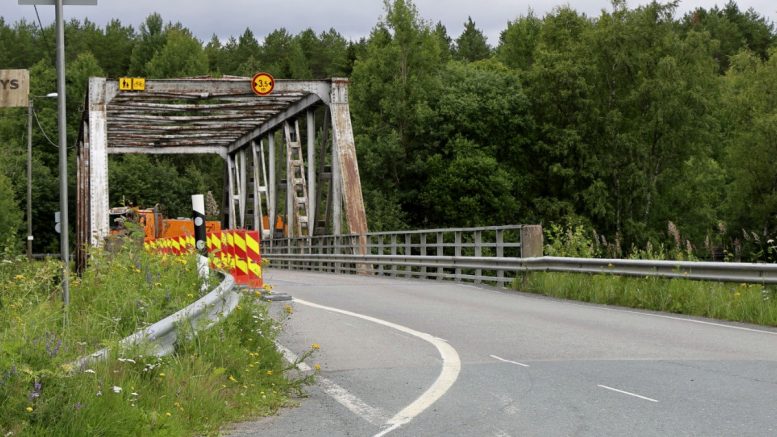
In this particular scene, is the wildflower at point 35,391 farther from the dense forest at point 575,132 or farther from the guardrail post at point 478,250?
the dense forest at point 575,132

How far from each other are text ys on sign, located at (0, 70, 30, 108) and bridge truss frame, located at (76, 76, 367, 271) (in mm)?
11317

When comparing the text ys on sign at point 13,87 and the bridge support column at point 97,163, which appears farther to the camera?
the bridge support column at point 97,163

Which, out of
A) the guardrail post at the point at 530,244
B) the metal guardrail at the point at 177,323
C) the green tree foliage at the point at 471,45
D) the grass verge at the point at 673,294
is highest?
the green tree foliage at the point at 471,45

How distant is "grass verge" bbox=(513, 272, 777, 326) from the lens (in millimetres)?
13367

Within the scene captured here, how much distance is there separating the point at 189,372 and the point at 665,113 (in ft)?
179

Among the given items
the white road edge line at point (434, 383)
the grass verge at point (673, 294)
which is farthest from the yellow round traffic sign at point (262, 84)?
the white road edge line at point (434, 383)

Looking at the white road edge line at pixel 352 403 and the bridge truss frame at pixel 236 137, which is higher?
the bridge truss frame at pixel 236 137

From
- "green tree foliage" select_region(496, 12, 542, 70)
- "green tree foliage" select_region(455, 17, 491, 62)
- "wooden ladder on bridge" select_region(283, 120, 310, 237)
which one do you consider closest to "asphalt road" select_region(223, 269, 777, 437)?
"wooden ladder on bridge" select_region(283, 120, 310, 237)

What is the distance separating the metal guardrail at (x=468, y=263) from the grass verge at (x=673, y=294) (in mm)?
132

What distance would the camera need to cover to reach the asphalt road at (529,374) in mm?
6789

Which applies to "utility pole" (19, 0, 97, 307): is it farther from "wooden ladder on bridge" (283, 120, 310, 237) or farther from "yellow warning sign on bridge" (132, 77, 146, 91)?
"wooden ladder on bridge" (283, 120, 310, 237)

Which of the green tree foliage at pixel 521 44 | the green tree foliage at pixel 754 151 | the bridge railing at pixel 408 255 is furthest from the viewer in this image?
the green tree foliage at pixel 521 44

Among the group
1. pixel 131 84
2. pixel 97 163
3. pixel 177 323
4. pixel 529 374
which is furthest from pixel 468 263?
pixel 177 323

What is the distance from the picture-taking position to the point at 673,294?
14938 mm
